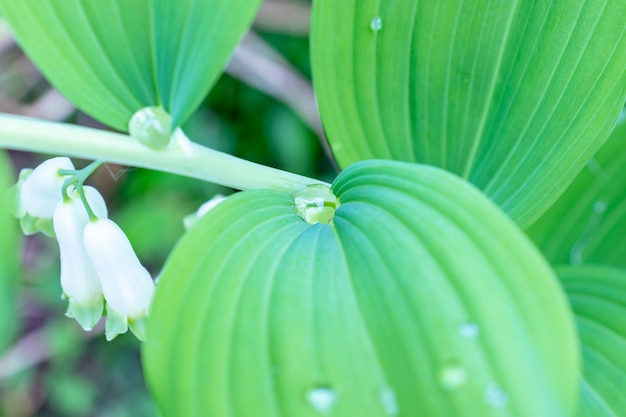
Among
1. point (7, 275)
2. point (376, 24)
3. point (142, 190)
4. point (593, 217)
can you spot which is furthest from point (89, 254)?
point (142, 190)

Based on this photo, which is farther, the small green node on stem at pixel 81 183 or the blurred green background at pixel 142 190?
the blurred green background at pixel 142 190

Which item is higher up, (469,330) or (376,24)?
(376,24)

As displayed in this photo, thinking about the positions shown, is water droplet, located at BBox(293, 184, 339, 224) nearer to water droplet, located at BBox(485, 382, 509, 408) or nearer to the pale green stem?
the pale green stem

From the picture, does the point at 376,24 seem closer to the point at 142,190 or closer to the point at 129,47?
the point at 129,47

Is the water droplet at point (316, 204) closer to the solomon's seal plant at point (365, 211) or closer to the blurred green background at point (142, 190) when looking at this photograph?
the solomon's seal plant at point (365, 211)

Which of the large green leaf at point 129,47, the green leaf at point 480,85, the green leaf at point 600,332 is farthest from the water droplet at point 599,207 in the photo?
the large green leaf at point 129,47

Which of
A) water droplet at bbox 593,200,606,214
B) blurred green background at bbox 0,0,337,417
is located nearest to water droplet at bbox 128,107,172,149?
water droplet at bbox 593,200,606,214
